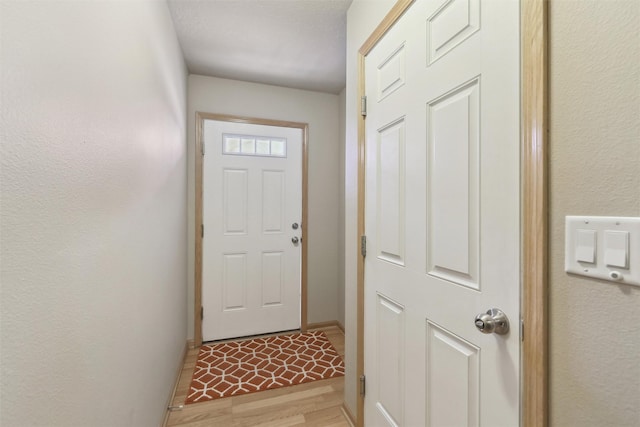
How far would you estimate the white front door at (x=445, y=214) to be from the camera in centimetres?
73

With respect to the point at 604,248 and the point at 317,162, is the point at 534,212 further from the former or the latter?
the point at 317,162

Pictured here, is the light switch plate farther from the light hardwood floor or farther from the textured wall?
the light hardwood floor

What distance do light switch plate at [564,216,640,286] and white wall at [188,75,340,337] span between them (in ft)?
7.49

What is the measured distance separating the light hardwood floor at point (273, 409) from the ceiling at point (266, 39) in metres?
2.41

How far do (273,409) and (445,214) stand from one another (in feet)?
5.12

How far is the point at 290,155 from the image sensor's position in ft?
8.82

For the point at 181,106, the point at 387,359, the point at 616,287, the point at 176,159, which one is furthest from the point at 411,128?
the point at 181,106

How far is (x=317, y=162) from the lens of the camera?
9.16ft

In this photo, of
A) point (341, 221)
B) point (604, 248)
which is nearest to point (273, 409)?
point (341, 221)

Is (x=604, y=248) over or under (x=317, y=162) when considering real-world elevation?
under

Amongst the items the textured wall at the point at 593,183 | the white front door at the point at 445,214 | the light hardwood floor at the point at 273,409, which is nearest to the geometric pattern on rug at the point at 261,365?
the light hardwood floor at the point at 273,409

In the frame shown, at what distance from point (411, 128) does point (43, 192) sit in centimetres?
110

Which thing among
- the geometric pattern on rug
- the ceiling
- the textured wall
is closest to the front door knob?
the textured wall

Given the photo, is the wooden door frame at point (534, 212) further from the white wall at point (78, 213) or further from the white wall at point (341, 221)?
the white wall at point (341, 221)
